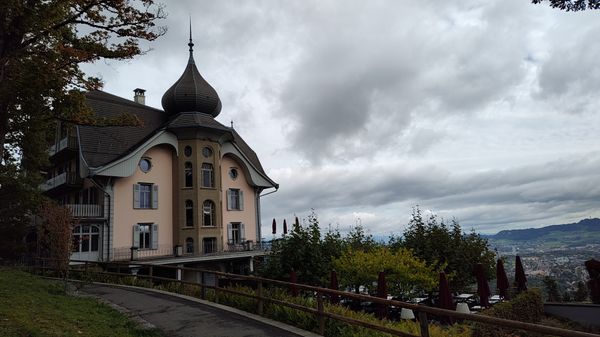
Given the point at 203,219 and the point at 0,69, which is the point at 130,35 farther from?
the point at 203,219

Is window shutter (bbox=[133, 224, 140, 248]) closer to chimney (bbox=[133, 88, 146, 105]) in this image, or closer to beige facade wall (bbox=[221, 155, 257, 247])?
beige facade wall (bbox=[221, 155, 257, 247])

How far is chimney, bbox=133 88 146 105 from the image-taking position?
3743 centimetres

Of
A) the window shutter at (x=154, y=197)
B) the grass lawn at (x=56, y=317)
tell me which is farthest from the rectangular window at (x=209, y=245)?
the grass lawn at (x=56, y=317)

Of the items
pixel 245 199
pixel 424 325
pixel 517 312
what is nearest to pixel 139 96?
pixel 245 199

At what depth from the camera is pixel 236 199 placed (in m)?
34.8

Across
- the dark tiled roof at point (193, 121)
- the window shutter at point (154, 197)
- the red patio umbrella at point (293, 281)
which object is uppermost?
the dark tiled roof at point (193, 121)

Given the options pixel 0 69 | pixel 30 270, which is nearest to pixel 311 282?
pixel 0 69

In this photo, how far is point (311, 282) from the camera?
1622 centimetres

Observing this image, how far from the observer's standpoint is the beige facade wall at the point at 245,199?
33559mm

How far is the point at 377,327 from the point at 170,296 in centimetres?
852

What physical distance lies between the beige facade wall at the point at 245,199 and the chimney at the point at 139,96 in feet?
33.6

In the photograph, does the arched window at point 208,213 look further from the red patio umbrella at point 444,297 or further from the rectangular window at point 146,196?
the red patio umbrella at point 444,297

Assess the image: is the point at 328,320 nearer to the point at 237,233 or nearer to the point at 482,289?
the point at 482,289

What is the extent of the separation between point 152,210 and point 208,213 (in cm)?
400
